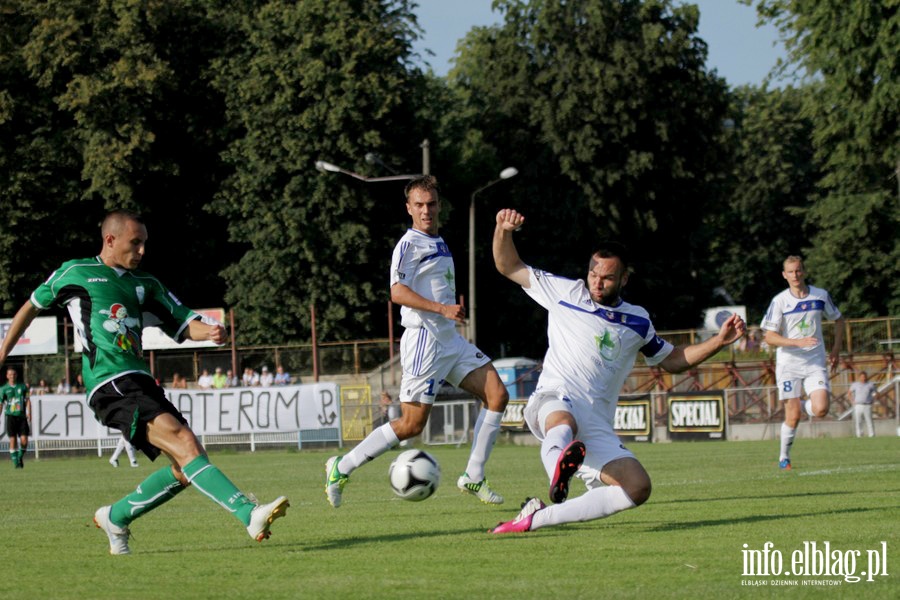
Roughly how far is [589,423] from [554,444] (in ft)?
1.98

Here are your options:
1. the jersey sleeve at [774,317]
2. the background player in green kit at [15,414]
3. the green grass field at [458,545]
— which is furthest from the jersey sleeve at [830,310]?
the background player in green kit at [15,414]

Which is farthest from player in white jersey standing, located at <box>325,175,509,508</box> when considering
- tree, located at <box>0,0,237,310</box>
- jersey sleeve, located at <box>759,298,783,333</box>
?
tree, located at <box>0,0,237,310</box>

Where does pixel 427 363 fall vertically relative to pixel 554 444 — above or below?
above

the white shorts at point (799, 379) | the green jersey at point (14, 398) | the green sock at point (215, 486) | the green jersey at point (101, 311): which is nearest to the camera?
the green sock at point (215, 486)

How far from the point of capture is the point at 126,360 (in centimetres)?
829

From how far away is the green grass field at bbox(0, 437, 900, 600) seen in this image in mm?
6473

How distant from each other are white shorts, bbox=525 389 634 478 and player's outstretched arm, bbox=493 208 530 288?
82cm

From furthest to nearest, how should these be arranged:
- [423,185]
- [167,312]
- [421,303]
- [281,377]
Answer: [281,377] → [423,185] → [421,303] → [167,312]

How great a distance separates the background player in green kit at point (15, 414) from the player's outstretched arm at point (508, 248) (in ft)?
69.0

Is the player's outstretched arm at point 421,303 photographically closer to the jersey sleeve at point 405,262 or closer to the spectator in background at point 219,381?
the jersey sleeve at point 405,262

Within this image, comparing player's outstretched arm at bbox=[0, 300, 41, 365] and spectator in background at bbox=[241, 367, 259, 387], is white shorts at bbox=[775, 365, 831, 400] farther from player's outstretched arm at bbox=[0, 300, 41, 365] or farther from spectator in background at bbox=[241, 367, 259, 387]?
spectator in background at bbox=[241, 367, 259, 387]

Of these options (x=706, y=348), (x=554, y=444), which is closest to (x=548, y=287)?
(x=706, y=348)

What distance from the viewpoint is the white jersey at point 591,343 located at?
8898 millimetres

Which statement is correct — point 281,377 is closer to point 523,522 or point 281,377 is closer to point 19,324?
point 19,324
